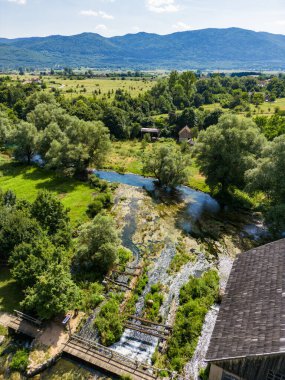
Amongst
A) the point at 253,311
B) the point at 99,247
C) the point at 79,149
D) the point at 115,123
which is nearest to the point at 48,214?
the point at 99,247

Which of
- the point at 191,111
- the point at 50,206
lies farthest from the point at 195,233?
the point at 191,111

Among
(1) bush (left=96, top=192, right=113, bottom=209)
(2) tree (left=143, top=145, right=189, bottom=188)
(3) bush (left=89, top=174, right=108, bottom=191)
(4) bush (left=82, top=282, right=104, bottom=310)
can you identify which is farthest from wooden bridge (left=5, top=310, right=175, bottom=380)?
(2) tree (left=143, top=145, right=189, bottom=188)

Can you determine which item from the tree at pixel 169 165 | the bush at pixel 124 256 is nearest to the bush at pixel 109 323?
the bush at pixel 124 256

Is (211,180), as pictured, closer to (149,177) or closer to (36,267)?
(149,177)

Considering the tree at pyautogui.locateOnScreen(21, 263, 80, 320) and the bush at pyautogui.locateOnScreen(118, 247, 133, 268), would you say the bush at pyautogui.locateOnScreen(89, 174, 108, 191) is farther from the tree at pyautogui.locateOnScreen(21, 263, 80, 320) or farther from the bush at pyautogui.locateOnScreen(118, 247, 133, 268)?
the tree at pyautogui.locateOnScreen(21, 263, 80, 320)

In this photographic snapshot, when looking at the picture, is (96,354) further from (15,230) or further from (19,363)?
(15,230)
